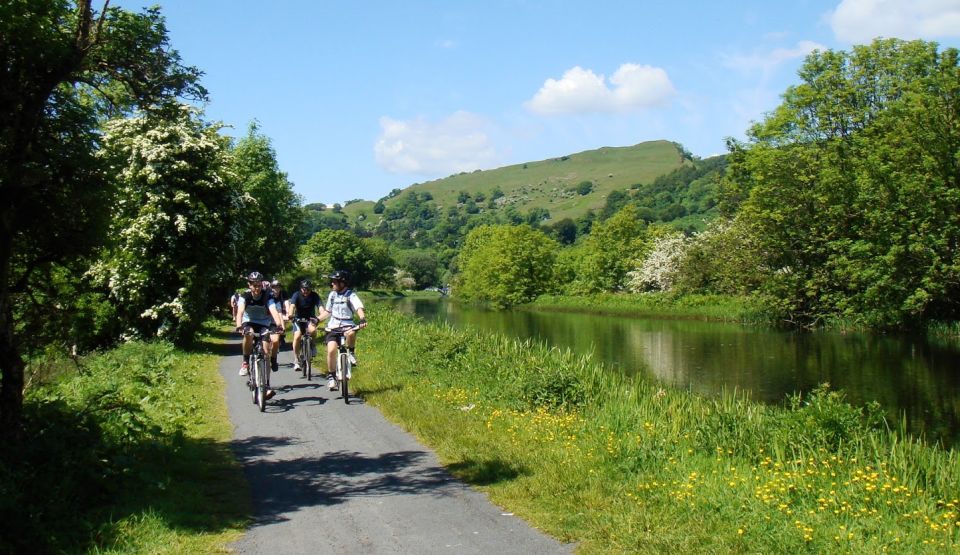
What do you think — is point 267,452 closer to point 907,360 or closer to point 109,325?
point 109,325

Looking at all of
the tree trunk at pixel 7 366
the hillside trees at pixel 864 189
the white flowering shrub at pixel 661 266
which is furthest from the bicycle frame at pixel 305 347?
the white flowering shrub at pixel 661 266

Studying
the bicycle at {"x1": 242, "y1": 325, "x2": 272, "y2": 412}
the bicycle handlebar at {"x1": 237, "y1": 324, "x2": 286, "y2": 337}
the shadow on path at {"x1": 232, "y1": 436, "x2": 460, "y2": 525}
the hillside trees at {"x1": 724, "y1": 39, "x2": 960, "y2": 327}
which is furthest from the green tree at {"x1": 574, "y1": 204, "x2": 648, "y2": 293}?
the shadow on path at {"x1": 232, "y1": 436, "x2": 460, "y2": 525}

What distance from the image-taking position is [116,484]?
22.0ft

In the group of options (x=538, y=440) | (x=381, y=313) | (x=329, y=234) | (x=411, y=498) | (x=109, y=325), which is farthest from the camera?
(x=329, y=234)

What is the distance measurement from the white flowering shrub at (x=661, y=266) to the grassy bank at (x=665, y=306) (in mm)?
1741

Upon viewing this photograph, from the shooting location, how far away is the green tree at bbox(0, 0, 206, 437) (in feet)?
22.1

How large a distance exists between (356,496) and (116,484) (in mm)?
2082

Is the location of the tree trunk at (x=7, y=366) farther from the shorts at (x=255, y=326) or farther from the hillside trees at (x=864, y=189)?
the hillside trees at (x=864, y=189)

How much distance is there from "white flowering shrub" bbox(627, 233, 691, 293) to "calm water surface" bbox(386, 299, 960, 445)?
2245cm

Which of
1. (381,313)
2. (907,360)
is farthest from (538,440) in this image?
(381,313)

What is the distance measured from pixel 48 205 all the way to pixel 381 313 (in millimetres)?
26785

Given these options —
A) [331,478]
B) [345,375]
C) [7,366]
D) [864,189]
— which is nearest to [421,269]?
[864,189]

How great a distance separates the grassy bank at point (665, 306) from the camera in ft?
158

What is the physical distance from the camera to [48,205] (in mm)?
7250
